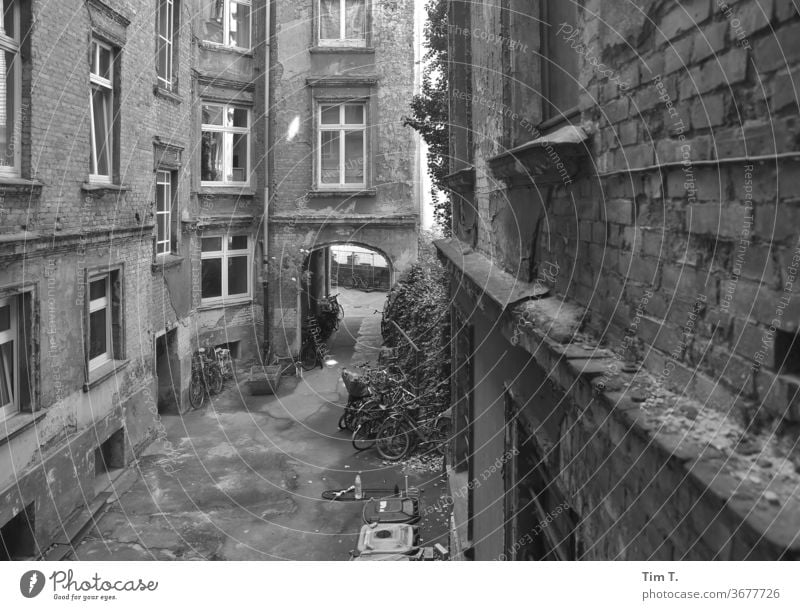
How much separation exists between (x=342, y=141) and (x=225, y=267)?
3.66 meters

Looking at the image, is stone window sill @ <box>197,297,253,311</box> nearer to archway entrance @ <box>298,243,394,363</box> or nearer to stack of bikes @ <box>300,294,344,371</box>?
archway entrance @ <box>298,243,394,363</box>

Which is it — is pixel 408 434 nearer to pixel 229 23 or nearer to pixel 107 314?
pixel 107 314

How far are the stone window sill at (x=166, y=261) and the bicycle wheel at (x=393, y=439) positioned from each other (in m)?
4.43

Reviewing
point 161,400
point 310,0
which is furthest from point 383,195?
point 161,400

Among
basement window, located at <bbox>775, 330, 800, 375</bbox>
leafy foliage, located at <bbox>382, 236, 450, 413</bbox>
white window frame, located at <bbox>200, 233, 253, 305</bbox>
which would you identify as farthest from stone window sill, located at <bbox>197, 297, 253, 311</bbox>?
basement window, located at <bbox>775, 330, 800, 375</bbox>

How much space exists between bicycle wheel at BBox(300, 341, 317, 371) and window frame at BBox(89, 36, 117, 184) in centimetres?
716

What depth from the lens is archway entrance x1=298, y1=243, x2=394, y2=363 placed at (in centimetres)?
1611

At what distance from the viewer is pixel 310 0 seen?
14453 mm

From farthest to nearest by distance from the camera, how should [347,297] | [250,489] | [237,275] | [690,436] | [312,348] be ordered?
[347,297] → [312,348] → [237,275] → [250,489] → [690,436]

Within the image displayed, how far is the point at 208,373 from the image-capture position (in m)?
13.1

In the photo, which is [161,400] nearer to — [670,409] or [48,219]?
[48,219]

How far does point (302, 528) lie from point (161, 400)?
5.64 m

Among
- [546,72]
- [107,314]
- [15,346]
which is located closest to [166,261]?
[107,314]
